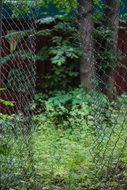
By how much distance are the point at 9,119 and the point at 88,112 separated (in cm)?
369

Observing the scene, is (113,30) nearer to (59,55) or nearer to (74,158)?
(74,158)

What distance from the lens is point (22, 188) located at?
12.7 feet

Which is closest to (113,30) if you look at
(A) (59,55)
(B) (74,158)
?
(B) (74,158)

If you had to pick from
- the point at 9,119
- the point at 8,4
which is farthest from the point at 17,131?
the point at 8,4

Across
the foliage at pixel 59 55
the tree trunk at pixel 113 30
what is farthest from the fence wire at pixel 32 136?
the foliage at pixel 59 55

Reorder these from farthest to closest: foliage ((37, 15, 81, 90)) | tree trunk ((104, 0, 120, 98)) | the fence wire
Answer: foliage ((37, 15, 81, 90)), tree trunk ((104, 0, 120, 98)), the fence wire

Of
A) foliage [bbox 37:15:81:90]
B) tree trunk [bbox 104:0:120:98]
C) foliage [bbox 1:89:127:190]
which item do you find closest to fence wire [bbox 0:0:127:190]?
foliage [bbox 1:89:127:190]

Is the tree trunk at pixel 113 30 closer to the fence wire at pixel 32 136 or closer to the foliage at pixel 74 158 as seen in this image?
the fence wire at pixel 32 136

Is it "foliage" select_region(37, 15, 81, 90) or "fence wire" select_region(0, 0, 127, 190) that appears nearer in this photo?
"fence wire" select_region(0, 0, 127, 190)

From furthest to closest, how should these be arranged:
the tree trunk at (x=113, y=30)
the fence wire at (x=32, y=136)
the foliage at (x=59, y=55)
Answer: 1. the foliage at (x=59, y=55)
2. the tree trunk at (x=113, y=30)
3. the fence wire at (x=32, y=136)

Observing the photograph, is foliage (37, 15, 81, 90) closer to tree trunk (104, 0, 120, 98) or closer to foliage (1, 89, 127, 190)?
tree trunk (104, 0, 120, 98)

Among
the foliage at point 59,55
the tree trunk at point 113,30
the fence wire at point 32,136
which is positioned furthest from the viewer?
the foliage at point 59,55

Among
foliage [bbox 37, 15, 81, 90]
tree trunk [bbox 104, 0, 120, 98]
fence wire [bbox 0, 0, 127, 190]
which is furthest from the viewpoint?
foliage [bbox 37, 15, 81, 90]

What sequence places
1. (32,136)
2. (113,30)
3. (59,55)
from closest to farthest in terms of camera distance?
(32,136) → (113,30) → (59,55)
